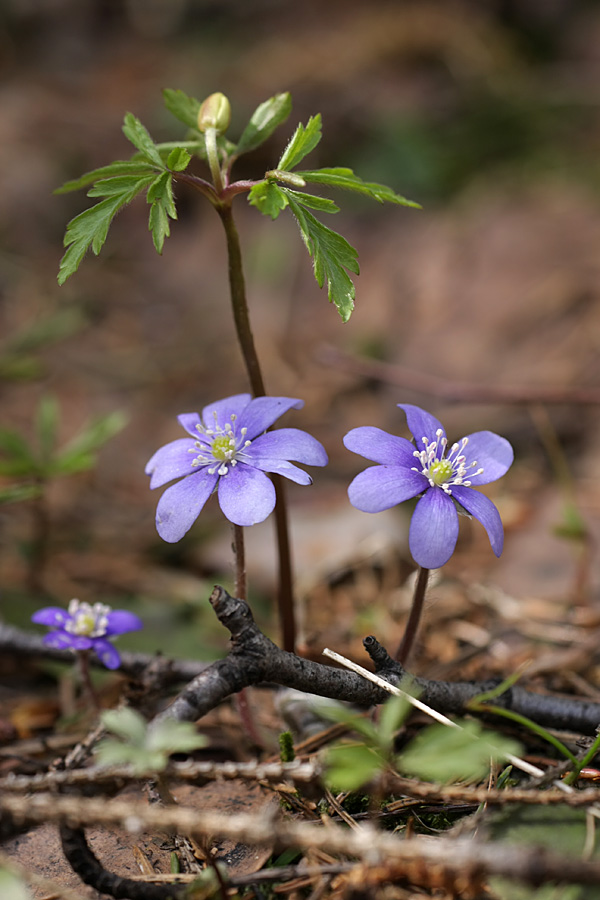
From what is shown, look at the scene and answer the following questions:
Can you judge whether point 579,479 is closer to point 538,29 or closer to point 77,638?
point 77,638

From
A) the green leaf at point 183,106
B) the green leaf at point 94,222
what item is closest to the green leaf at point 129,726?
the green leaf at point 94,222

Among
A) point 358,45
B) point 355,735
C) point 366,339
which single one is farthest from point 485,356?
point 358,45

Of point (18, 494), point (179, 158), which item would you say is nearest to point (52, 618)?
point (18, 494)

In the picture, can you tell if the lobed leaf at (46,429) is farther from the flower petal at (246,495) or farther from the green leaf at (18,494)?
the flower petal at (246,495)

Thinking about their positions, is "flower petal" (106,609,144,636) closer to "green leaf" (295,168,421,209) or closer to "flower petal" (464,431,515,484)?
"flower petal" (464,431,515,484)

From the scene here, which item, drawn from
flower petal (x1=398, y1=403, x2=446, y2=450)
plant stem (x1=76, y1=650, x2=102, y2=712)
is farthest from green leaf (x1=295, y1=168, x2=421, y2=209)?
plant stem (x1=76, y1=650, x2=102, y2=712)
